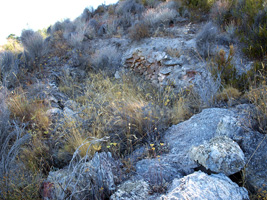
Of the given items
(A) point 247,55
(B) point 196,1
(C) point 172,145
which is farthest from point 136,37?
(C) point 172,145

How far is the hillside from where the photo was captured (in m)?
2.14

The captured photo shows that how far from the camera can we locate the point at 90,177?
7.20 ft

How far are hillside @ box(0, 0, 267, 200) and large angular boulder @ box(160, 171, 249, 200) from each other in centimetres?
1

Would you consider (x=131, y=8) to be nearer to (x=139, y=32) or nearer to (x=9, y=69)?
(x=139, y=32)

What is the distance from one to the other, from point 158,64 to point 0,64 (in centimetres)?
527

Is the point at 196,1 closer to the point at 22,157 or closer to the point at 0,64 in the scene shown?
the point at 0,64

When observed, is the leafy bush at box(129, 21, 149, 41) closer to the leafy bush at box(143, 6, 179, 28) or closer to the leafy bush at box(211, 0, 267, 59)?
the leafy bush at box(143, 6, 179, 28)

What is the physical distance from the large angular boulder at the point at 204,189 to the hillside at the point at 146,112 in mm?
10

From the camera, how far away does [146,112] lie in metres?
3.54

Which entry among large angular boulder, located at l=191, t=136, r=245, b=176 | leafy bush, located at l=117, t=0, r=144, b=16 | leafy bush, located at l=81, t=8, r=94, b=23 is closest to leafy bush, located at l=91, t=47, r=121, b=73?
leafy bush, located at l=117, t=0, r=144, b=16

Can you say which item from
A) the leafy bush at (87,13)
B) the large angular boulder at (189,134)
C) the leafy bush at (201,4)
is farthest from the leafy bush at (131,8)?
the large angular boulder at (189,134)

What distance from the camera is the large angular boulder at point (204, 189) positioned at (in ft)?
5.53

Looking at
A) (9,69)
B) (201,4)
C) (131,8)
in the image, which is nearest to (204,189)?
(9,69)

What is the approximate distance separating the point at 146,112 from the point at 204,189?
6.37 ft
